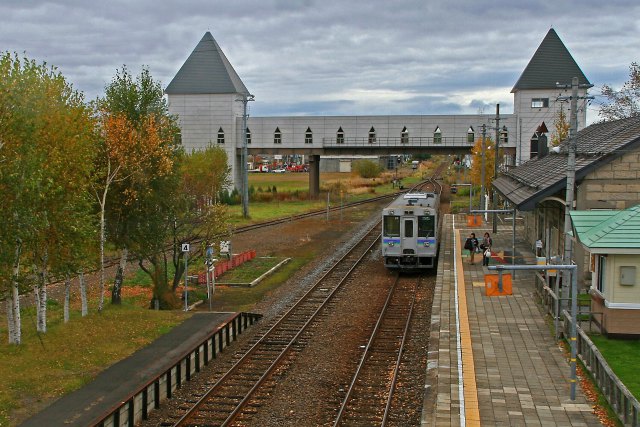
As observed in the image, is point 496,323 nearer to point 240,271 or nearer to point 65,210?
point 65,210

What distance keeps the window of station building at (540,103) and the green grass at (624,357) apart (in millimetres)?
45188

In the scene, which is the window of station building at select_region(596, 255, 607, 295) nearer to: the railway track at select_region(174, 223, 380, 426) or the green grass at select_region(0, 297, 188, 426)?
the railway track at select_region(174, 223, 380, 426)

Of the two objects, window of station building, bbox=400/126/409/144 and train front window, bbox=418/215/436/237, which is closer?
train front window, bbox=418/215/436/237

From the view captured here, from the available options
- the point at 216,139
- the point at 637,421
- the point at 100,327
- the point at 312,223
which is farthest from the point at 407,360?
the point at 216,139

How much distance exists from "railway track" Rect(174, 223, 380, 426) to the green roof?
7.29m

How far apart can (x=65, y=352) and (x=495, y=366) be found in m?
9.22

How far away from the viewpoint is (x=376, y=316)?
2036 centimetres

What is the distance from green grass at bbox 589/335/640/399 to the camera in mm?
12680

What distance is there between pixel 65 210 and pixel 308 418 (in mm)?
7866

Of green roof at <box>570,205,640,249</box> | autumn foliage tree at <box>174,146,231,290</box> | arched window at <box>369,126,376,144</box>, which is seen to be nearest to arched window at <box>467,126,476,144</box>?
arched window at <box>369,126,376,144</box>

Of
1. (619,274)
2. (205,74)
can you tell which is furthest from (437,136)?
(619,274)

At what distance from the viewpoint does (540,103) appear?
189ft

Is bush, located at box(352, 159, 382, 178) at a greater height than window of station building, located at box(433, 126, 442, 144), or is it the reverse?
window of station building, located at box(433, 126, 442, 144)

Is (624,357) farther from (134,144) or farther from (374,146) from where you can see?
(374,146)
